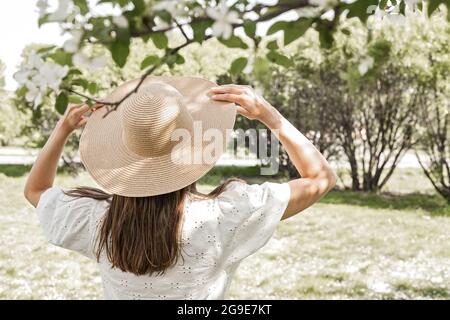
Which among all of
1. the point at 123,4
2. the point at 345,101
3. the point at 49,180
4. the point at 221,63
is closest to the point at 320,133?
the point at 345,101

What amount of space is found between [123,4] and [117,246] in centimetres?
86

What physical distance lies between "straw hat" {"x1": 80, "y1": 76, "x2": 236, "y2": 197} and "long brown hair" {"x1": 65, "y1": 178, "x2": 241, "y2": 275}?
6 centimetres

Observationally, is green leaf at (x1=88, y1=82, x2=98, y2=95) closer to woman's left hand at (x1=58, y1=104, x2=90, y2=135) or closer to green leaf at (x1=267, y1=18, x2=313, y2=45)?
green leaf at (x1=267, y1=18, x2=313, y2=45)

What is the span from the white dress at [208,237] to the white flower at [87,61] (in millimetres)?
836

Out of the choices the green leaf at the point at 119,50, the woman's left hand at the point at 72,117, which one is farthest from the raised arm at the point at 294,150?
the green leaf at the point at 119,50

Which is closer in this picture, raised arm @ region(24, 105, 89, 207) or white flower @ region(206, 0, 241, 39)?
white flower @ region(206, 0, 241, 39)

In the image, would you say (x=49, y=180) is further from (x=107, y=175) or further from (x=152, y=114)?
(x=152, y=114)

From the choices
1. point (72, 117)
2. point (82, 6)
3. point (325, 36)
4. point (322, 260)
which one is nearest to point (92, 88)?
point (82, 6)

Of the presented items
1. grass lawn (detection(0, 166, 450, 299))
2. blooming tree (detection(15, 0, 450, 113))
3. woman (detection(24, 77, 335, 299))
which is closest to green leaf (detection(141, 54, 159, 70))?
blooming tree (detection(15, 0, 450, 113))

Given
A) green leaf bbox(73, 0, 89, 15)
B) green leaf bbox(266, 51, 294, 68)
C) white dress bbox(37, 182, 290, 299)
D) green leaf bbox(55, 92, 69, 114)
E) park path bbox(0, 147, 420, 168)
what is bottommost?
park path bbox(0, 147, 420, 168)

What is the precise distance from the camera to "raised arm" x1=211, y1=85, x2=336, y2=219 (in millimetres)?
1729

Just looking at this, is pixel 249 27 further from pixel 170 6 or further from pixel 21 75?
pixel 21 75

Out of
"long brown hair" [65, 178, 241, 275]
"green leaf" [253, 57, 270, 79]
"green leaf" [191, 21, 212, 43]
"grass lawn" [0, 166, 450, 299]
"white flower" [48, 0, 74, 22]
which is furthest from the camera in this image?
"grass lawn" [0, 166, 450, 299]

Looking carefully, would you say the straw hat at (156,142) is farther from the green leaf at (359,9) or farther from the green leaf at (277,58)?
the green leaf at (359,9)
